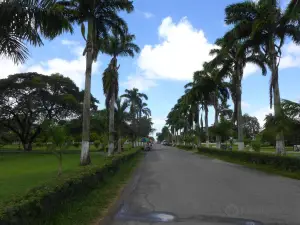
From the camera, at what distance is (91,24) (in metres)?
19.5

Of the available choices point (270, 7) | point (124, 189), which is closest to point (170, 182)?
point (124, 189)

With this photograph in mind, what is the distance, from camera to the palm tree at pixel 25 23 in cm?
842

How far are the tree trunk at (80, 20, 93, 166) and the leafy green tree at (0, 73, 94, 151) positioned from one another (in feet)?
78.7

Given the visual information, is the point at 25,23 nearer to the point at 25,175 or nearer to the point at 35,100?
the point at 25,175

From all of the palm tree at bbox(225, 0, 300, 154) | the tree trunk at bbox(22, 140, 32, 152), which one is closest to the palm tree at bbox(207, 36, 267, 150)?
the palm tree at bbox(225, 0, 300, 154)

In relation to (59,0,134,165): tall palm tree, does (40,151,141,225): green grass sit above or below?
below

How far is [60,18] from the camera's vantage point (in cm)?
931

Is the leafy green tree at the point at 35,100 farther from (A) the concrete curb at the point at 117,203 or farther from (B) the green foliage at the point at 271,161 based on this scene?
(A) the concrete curb at the point at 117,203

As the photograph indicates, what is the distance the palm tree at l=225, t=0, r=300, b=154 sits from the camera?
19734 millimetres

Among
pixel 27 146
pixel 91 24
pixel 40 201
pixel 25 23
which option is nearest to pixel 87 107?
pixel 91 24

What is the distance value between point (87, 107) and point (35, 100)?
2809cm

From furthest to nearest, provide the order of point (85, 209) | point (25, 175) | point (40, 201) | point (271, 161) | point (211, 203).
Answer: point (271, 161)
point (25, 175)
point (211, 203)
point (85, 209)
point (40, 201)

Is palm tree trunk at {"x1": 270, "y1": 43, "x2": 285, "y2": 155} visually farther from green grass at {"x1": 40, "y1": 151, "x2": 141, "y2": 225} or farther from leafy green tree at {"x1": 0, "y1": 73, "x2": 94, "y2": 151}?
leafy green tree at {"x1": 0, "y1": 73, "x2": 94, "y2": 151}

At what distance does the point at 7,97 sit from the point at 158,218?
136 feet
